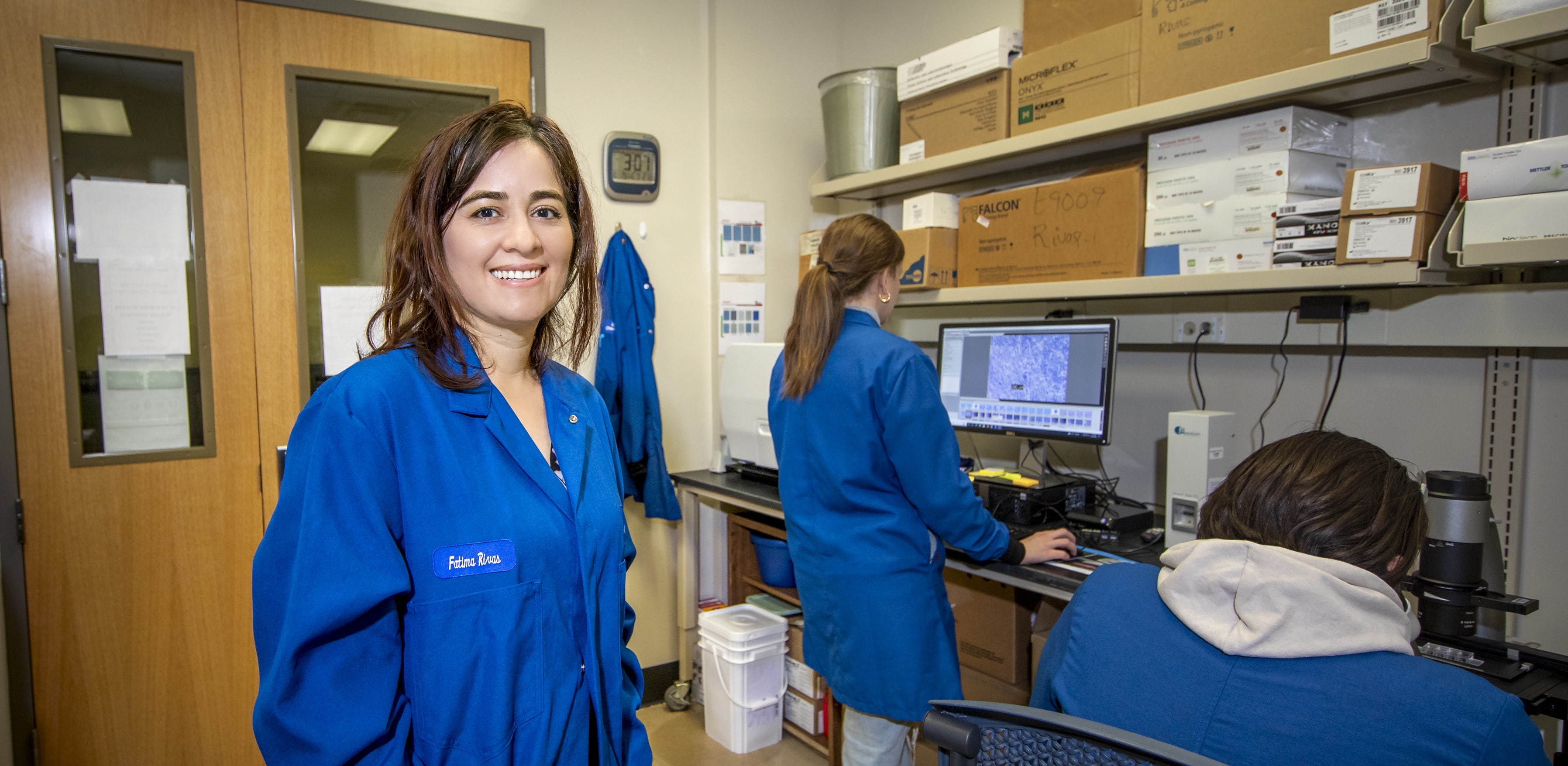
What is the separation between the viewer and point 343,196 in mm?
2498

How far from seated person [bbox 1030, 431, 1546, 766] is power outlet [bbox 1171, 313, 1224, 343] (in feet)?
3.83

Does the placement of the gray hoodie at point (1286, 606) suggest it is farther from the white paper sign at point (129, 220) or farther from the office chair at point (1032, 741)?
the white paper sign at point (129, 220)

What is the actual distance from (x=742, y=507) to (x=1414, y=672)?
214 centimetres

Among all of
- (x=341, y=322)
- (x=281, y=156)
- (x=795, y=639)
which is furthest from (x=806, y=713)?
(x=281, y=156)

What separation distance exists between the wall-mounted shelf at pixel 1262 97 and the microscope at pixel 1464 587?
78 centimetres

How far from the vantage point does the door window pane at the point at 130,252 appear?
7.16 feet

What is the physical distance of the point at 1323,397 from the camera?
1.96 m

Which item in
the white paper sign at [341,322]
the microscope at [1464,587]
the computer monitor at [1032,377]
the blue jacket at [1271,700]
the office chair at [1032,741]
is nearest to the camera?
the office chair at [1032,741]

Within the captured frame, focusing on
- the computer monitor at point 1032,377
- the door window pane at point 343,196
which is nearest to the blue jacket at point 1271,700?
the computer monitor at point 1032,377

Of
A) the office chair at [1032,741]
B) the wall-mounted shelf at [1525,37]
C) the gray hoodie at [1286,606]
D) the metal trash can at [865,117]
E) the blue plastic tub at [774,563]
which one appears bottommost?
the blue plastic tub at [774,563]

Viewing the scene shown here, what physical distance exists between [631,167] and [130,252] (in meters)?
1.46

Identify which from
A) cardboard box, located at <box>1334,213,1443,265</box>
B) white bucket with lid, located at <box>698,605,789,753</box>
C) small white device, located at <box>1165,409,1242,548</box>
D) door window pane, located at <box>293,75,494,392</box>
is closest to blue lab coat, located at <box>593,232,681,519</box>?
white bucket with lid, located at <box>698,605,789,753</box>

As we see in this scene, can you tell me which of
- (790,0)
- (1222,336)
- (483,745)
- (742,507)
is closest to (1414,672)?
(483,745)

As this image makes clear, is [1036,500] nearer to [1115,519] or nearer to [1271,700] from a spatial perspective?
[1115,519]
